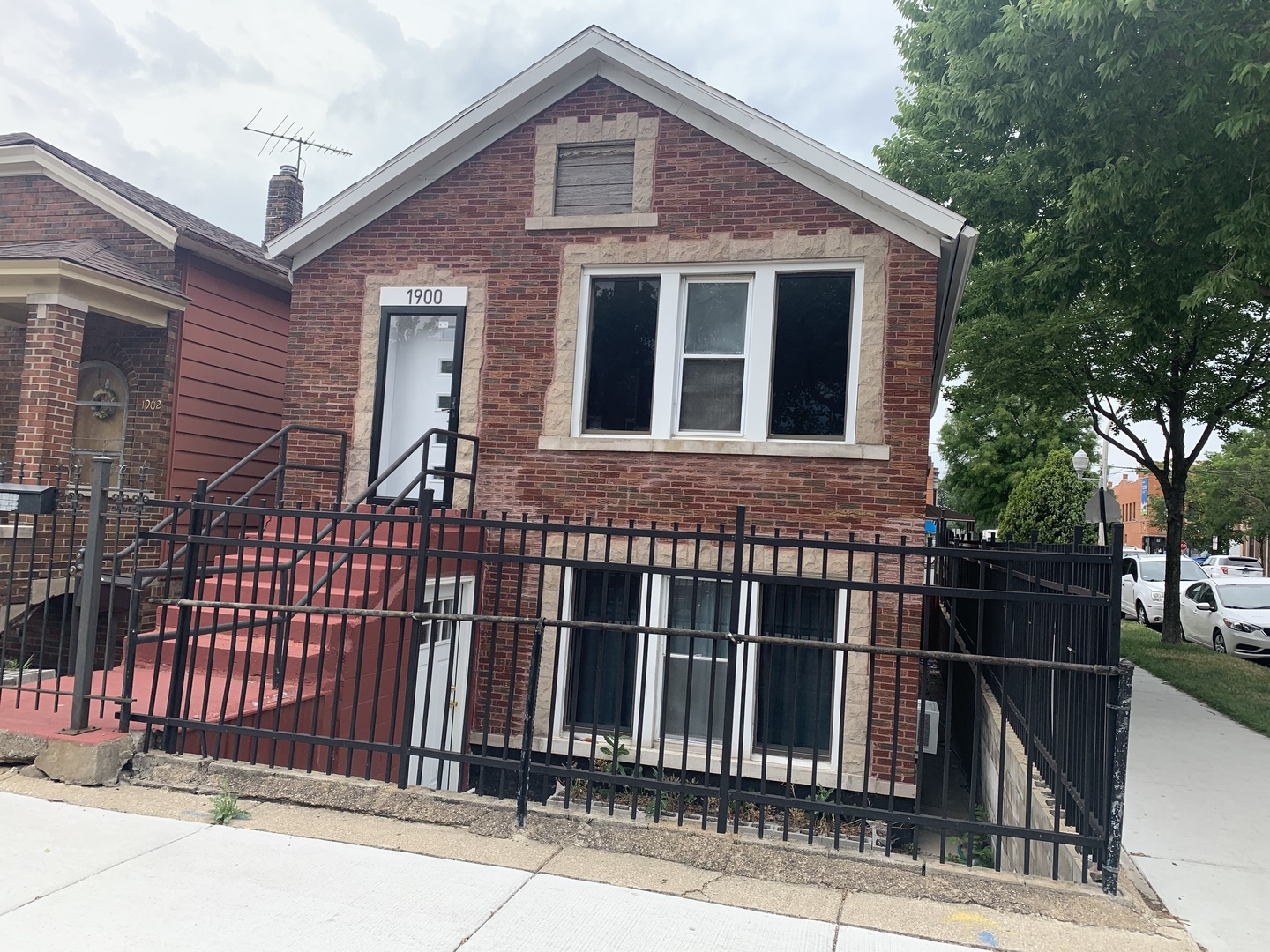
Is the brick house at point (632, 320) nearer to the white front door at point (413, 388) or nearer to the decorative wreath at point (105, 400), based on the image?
the white front door at point (413, 388)

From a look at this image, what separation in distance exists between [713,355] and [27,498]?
586 cm

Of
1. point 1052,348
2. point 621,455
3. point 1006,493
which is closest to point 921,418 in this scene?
point 621,455

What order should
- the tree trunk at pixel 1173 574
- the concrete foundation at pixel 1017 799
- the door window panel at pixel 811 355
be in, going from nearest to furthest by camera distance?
the concrete foundation at pixel 1017 799, the door window panel at pixel 811 355, the tree trunk at pixel 1173 574

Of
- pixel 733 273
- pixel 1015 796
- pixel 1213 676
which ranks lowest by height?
pixel 1015 796

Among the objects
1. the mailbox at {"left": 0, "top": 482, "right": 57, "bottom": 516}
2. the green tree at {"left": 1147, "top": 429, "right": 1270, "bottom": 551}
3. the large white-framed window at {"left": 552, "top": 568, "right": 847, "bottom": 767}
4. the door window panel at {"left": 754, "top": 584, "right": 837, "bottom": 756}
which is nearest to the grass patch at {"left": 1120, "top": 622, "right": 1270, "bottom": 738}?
the door window panel at {"left": 754, "top": 584, "right": 837, "bottom": 756}

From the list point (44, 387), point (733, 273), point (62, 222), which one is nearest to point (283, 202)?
point (62, 222)

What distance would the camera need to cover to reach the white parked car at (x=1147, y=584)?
21484 mm

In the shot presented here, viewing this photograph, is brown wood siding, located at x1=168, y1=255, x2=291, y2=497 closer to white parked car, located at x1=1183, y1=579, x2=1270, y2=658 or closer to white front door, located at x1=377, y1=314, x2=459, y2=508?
white front door, located at x1=377, y1=314, x2=459, y2=508

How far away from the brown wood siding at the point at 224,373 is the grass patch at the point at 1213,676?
493 inches

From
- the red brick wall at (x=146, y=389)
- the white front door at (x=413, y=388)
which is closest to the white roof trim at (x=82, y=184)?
the red brick wall at (x=146, y=389)

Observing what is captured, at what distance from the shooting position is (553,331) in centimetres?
918

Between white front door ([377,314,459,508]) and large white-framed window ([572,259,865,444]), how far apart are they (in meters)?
1.76

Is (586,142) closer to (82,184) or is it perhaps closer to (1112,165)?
(1112,165)

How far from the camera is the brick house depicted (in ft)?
27.0
